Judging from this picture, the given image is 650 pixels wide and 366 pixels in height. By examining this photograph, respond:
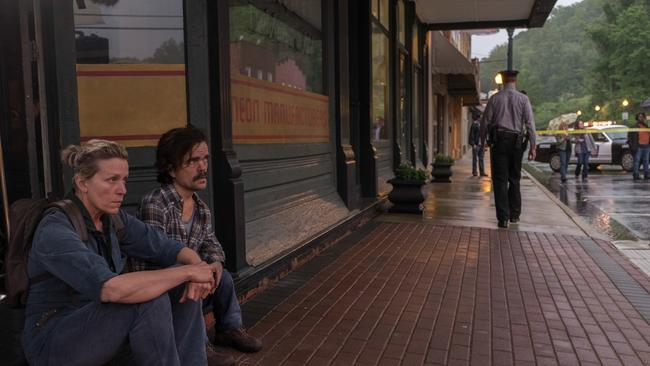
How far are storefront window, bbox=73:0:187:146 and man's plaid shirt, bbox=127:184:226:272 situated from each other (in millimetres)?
864

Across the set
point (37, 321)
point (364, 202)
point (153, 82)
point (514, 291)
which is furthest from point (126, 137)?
point (364, 202)

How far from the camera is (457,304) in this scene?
14.4ft

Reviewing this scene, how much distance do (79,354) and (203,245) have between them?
46.7 inches

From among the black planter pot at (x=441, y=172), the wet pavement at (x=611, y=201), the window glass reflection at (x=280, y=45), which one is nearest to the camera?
the window glass reflection at (x=280, y=45)

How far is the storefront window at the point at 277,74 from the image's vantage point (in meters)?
5.08

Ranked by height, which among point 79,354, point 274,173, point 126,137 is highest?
point 126,137

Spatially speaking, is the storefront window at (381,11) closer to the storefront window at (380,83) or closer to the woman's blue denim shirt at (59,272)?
the storefront window at (380,83)

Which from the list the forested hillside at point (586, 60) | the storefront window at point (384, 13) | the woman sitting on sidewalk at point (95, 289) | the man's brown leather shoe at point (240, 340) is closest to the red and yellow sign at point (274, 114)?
the man's brown leather shoe at point (240, 340)

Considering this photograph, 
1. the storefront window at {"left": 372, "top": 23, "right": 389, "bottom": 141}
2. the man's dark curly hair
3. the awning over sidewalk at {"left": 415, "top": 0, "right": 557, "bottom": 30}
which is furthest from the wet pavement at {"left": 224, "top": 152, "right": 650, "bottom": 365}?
the awning over sidewalk at {"left": 415, "top": 0, "right": 557, "bottom": 30}

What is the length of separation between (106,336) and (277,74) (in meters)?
4.21

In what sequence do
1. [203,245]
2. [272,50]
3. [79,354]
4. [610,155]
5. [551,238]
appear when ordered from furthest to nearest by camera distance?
[610,155] < [551,238] < [272,50] < [203,245] < [79,354]

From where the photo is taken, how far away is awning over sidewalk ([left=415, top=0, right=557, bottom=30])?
13273 millimetres

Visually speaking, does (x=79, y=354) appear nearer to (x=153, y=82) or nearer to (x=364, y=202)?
(x=153, y=82)

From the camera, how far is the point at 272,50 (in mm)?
6031
